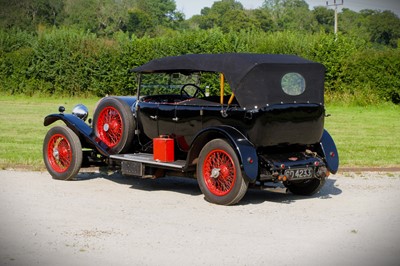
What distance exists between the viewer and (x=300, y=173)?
30.9 feet

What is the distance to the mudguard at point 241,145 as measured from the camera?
889 cm

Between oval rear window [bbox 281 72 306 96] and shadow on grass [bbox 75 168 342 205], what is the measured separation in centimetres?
128

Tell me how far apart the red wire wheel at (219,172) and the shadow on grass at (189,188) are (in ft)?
1.11

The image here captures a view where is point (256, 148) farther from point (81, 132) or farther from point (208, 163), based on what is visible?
point (81, 132)

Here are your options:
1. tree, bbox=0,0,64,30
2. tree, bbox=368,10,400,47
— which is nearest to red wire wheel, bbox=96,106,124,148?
tree, bbox=368,10,400,47

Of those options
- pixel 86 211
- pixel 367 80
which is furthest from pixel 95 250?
pixel 367 80

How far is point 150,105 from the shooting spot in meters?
10.6

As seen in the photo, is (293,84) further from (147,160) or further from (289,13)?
(289,13)

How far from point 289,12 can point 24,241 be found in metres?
60.3

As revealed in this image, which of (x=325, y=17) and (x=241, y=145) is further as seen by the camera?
(x=325, y=17)

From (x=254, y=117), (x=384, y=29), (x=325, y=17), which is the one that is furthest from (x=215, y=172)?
(x=325, y=17)

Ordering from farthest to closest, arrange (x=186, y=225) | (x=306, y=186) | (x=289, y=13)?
(x=289, y=13)
(x=306, y=186)
(x=186, y=225)

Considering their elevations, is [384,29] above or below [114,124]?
above

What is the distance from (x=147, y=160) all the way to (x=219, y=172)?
1.35m
